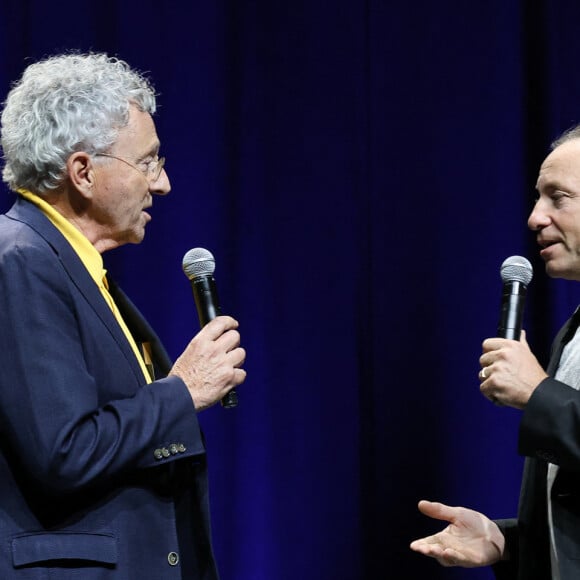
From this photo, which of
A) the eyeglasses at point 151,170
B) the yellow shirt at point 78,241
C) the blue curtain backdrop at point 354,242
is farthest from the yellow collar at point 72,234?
the blue curtain backdrop at point 354,242

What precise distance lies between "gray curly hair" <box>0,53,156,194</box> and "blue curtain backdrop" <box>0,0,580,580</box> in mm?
1149

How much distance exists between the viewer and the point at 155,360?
2000mm

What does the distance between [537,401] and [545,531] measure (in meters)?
0.33

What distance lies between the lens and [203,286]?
1.84 m

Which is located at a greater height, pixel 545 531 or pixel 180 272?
pixel 180 272

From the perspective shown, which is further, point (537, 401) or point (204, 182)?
point (204, 182)

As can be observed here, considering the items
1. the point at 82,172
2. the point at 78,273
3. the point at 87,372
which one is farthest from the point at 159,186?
the point at 87,372

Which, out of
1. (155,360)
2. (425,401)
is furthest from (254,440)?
(155,360)

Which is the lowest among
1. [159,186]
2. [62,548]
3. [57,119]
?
[62,548]

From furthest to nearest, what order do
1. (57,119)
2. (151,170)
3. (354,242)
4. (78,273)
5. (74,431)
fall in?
1. (354,242)
2. (151,170)
3. (57,119)
4. (78,273)
5. (74,431)

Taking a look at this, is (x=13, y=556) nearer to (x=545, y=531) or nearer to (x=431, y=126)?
(x=545, y=531)

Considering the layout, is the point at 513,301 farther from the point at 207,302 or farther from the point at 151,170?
the point at 151,170

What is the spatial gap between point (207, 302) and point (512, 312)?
1.83 ft

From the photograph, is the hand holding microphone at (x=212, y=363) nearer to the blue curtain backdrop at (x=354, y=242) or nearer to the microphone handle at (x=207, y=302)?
the microphone handle at (x=207, y=302)
